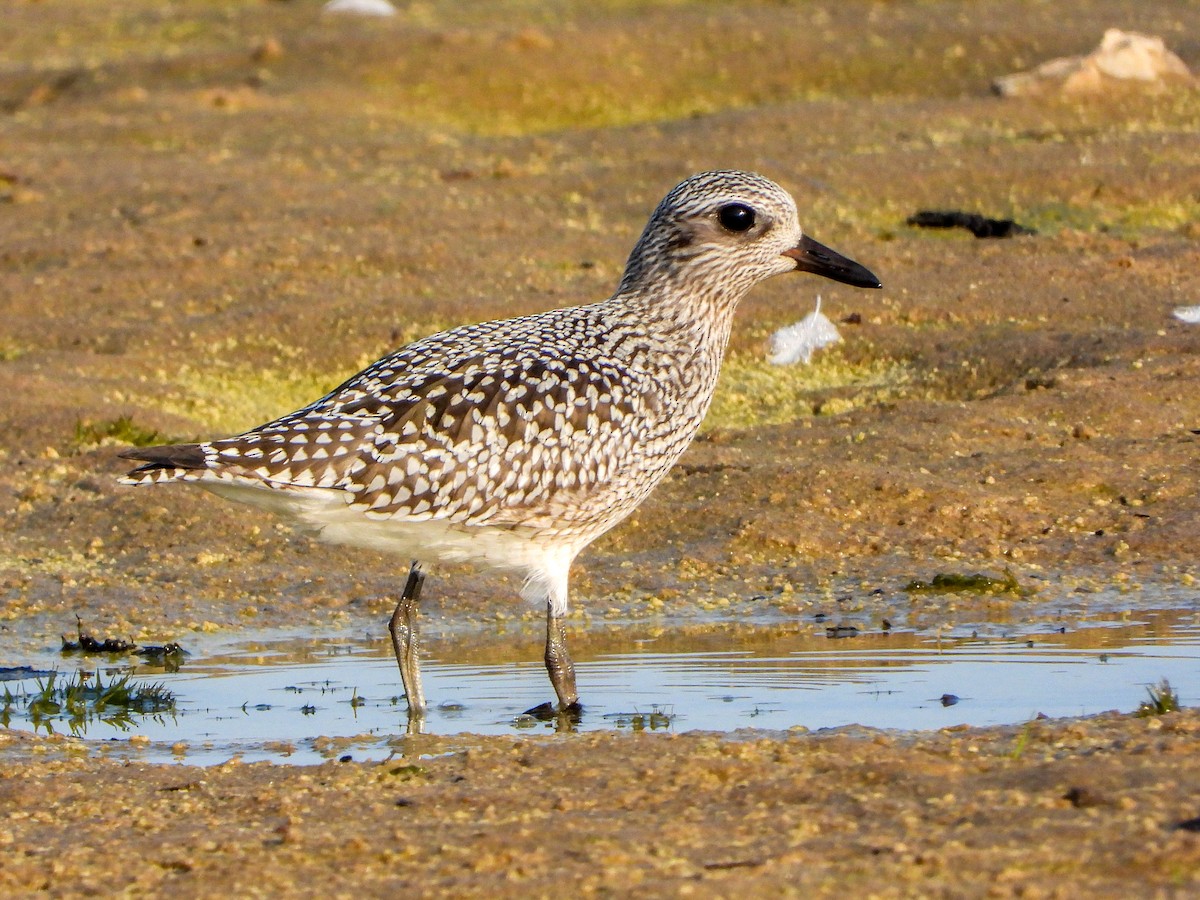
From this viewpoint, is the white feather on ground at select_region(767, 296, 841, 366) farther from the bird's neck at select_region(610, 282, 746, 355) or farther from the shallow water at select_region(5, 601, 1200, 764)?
the bird's neck at select_region(610, 282, 746, 355)

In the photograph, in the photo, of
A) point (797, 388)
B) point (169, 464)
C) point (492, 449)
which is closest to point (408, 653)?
point (492, 449)

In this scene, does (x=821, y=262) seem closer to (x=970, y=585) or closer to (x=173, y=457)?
(x=970, y=585)

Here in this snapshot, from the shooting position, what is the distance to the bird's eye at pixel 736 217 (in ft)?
27.5

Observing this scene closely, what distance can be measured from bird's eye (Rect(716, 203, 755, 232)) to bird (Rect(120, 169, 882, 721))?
41 cm

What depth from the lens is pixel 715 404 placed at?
1281cm

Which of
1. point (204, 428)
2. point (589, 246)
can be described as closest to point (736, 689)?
point (204, 428)

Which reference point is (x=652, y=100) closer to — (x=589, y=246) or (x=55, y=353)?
(x=589, y=246)

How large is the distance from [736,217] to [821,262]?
47 cm

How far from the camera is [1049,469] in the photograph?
10711 mm

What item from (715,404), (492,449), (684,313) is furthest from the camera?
(715,404)

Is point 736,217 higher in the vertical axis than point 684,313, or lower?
higher

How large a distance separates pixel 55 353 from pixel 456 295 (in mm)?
2928

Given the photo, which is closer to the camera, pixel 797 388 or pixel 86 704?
pixel 86 704

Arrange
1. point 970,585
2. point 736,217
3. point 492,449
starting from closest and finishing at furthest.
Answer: point 492,449 < point 736,217 < point 970,585
